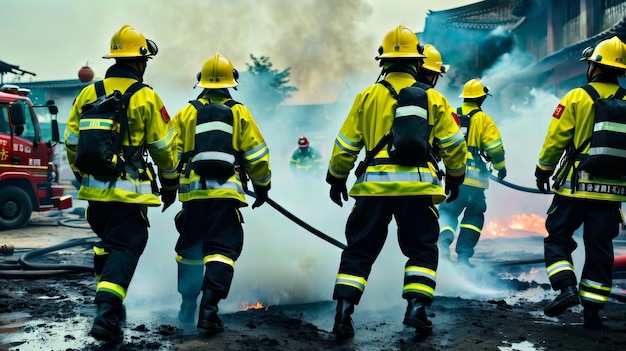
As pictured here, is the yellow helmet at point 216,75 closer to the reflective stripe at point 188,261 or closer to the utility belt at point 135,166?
the utility belt at point 135,166

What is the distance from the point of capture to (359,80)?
73.3 ft

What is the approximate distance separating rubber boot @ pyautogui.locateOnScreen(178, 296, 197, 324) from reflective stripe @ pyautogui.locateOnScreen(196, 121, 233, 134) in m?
1.21

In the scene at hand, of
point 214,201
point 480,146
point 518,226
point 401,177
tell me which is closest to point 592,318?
point 401,177

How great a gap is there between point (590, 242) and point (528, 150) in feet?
34.1

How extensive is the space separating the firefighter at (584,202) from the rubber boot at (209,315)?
2.30 meters

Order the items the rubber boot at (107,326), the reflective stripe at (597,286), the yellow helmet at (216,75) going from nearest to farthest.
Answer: the rubber boot at (107,326)
the reflective stripe at (597,286)
the yellow helmet at (216,75)

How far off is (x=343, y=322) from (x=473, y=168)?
3474 millimetres

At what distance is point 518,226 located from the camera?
11.4 m

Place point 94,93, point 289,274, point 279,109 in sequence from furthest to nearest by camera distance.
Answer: point 279,109 → point 289,274 → point 94,93

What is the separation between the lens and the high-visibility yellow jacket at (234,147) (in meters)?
4.87

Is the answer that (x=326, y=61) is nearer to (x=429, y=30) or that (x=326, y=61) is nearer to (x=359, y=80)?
(x=359, y=80)

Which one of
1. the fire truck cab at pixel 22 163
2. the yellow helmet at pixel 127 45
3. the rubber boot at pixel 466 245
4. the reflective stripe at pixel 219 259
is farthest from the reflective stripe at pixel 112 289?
the fire truck cab at pixel 22 163

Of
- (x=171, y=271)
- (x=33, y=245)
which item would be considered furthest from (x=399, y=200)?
(x=33, y=245)

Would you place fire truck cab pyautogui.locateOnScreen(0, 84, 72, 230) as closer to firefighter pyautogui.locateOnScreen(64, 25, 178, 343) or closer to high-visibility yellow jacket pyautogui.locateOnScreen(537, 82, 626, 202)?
firefighter pyautogui.locateOnScreen(64, 25, 178, 343)
